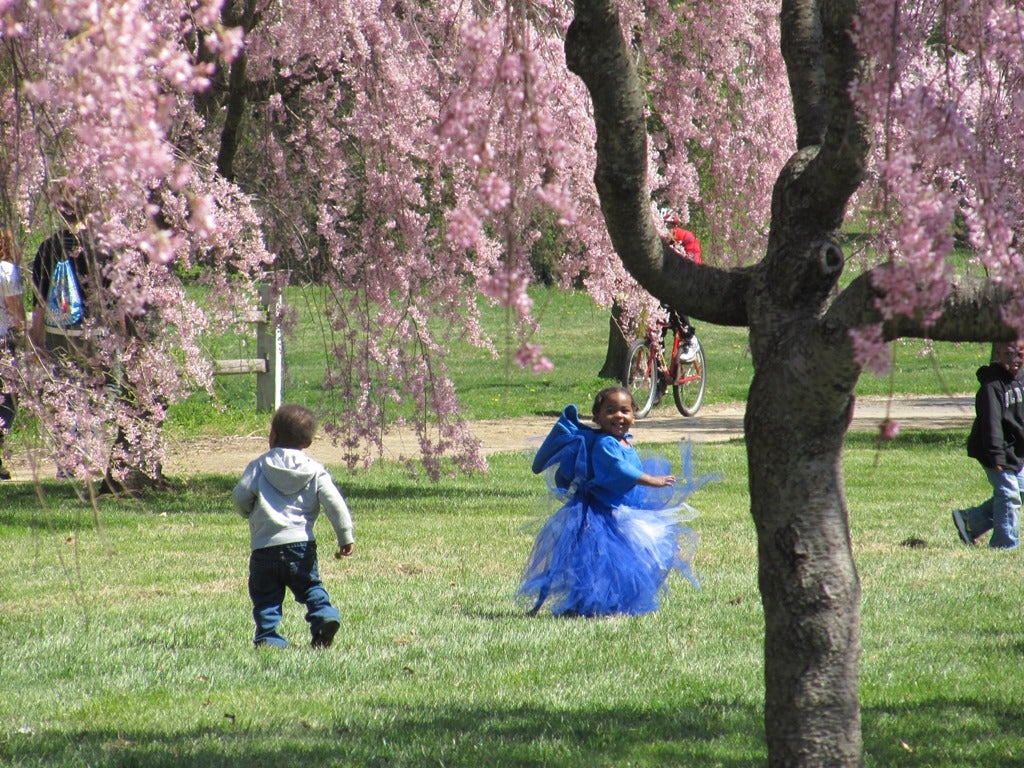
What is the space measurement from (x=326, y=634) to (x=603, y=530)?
1.51 meters

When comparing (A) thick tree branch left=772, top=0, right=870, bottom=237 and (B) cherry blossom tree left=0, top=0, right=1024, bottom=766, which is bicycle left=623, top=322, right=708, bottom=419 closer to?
(B) cherry blossom tree left=0, top=0, right=1024, bottom=766

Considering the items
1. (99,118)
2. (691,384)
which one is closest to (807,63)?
(99,118)

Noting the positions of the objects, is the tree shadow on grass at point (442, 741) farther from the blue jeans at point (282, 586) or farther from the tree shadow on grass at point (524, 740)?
the blue jeans at point (282, 586)

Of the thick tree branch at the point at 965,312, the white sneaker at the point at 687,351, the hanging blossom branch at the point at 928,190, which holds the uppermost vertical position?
the hanging blossom branch at the point at 928,190

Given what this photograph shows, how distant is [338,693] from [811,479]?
261 cm

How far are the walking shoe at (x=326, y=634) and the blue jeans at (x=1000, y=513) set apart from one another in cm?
464

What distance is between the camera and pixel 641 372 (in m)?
16.5

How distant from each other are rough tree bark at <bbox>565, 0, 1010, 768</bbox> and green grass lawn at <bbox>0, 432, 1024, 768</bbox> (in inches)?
41.3

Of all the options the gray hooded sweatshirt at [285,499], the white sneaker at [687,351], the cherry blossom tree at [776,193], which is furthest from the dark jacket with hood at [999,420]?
the white sneaker at [687,351]

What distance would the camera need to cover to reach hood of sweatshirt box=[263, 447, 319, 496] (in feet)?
20.6

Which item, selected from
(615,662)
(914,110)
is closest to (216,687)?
(615,662)

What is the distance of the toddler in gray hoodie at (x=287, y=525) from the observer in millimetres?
6250

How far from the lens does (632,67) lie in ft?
12.2

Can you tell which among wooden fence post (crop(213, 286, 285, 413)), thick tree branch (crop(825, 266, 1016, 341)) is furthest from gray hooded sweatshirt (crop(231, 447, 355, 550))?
wooden fence post (crop(213, 286, 285, 413))
